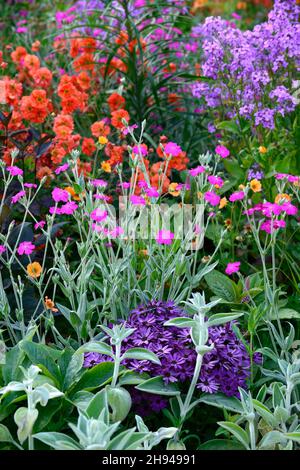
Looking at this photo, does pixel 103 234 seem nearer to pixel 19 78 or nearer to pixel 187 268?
pixel 187 268

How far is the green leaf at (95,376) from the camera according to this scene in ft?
6.77

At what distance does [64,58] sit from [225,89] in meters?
1.37

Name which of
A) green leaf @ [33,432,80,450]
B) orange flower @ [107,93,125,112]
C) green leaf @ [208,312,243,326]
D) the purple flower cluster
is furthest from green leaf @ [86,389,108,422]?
orange flower @ [107,93,125,112]

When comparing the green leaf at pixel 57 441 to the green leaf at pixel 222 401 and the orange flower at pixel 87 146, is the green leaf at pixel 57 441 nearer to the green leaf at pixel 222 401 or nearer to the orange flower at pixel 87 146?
the green leaf at pixel 222 401

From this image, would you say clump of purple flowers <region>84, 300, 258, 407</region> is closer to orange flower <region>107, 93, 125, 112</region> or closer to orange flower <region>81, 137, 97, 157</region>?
orange flower <region>81, 137, 97, 157</region>

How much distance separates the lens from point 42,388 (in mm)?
1790

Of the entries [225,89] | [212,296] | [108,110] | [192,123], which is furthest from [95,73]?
[212,296]

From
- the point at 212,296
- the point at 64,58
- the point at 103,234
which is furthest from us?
the point at 64,58

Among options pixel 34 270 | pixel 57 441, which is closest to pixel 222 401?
pixel 57 441

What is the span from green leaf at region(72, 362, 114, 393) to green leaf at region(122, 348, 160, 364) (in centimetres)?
10

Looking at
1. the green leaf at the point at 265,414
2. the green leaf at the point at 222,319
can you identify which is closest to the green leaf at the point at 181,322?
the green leaf at the point at 222,319

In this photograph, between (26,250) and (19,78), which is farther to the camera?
(19,78)

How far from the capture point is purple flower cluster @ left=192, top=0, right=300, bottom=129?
2.96 meters
